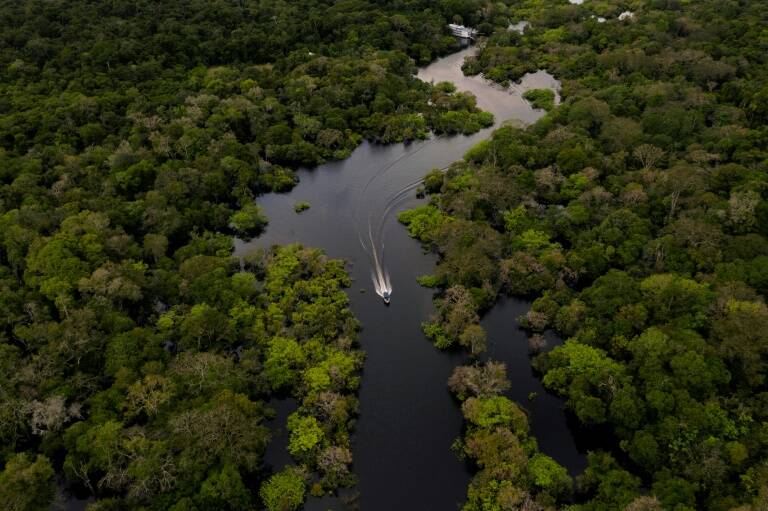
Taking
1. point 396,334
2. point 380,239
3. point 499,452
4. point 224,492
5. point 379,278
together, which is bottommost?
point 499,452

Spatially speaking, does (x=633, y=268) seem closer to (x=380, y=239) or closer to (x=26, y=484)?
(x=380, y=239)

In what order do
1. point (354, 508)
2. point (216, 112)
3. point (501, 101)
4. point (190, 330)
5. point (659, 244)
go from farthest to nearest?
point (501, 101)
point (216, 112)
point (659, 244)
point (190, 330)
point (354, 508)

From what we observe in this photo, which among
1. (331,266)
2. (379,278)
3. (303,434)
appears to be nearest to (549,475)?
(303,434)

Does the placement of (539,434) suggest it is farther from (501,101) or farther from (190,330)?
(501,101)

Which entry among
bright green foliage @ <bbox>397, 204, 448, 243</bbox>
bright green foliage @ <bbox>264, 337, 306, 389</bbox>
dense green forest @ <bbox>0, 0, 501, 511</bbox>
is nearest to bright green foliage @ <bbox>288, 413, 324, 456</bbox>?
dense green forest @ <bbox>0, 0, 501, 511</bbox>

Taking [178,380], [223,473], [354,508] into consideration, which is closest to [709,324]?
[354,508]
